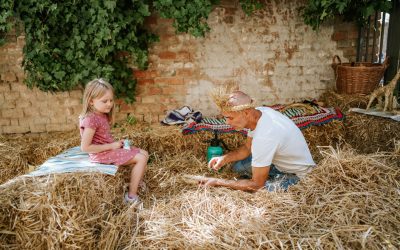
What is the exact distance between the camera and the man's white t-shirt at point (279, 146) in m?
2.73

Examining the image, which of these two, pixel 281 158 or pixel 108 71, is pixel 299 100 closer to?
pixel 281 158

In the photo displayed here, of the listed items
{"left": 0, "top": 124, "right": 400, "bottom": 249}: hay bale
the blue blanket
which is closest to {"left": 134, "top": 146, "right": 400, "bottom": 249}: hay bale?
{"left": 0, "top": 124, "right": 400, "bottom": 249}: hay bale

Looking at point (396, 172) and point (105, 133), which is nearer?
point (396, 172)

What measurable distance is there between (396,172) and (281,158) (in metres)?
0.95

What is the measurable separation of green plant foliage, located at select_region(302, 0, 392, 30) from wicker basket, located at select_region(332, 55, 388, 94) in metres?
0.64

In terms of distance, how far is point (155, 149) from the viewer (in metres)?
4.34

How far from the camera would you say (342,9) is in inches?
169

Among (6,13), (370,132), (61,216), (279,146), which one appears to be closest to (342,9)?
(370,132)

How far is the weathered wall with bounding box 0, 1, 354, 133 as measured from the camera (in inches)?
189

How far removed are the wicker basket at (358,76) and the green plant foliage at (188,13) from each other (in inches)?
84.7

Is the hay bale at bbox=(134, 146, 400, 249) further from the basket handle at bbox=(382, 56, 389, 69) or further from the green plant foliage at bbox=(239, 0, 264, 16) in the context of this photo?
the green plant foliage at bbox=(239, 0, 264, 16)

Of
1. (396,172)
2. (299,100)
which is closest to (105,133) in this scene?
(396,172)

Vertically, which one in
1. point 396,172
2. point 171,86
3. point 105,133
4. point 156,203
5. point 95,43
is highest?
point 95,43

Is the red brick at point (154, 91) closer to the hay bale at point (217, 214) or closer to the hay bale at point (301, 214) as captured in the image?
the hay bale at point (217, 214)
